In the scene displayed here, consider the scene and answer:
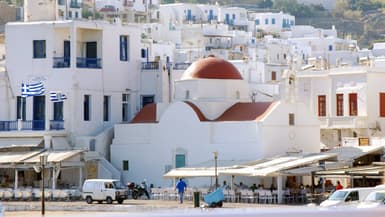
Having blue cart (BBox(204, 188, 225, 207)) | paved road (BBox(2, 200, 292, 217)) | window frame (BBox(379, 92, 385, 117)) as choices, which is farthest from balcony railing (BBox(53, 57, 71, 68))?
window frame (BBox(379, 92, 385, 117))

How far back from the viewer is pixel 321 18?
187 metres

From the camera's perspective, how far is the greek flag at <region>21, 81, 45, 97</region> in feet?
171

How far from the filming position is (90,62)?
5306 centimetres

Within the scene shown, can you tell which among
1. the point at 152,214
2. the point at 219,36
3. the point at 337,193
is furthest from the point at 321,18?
the point at 152,214

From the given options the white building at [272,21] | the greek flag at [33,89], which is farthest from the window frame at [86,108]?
the white building at [272,21]

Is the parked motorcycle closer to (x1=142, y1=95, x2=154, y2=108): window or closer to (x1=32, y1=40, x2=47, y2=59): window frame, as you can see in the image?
(x1=142, y1=95, x2=154, y2=108): window

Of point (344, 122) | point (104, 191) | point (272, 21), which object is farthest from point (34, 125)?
point (272, 21)

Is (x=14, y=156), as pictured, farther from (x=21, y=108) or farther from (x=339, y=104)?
(x=339, y=104)

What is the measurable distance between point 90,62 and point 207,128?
→ 7781 mm

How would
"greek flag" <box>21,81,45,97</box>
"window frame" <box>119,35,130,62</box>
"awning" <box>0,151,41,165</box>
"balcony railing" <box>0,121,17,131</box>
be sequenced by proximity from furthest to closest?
1. "window frame" <box>119,35,130,62</box>
2. "balcony railing" <box>0,121,17,131</box>
3. "greek flag" <box>21,81,45,97</box>
4. "awning" <box>0,151,41,165</box>

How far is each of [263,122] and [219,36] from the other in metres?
58.0

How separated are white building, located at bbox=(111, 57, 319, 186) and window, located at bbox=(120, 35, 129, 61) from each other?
3.79 meters

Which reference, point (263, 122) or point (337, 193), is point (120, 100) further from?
point (337, 193)

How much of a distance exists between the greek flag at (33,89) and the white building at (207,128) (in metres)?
4.10
